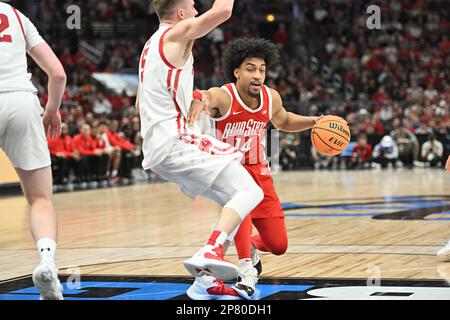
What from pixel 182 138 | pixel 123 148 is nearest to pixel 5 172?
pixel 123 148

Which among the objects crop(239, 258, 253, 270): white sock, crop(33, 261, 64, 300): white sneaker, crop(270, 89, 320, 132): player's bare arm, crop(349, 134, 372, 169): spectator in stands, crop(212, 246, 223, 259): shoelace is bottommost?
crop(349, 134, 372, 169): spectator in stands

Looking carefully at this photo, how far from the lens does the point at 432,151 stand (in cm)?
1992

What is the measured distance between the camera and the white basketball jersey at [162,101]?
4809 mm

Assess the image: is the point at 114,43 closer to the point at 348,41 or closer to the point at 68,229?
the point at 348,41

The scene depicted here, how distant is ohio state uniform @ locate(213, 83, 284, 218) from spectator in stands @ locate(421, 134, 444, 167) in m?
14.5

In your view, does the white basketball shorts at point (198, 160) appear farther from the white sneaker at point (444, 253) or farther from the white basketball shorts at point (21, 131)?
the white sneaker at point (444, 253)

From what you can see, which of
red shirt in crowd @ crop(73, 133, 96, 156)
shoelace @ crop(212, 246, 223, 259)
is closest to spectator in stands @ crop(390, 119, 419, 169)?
red shirt in crowd @ crop(73, 133, 96, 156)

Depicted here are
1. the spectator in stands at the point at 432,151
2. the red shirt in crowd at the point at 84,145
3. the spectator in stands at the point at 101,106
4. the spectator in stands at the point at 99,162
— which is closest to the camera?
the red shirt in crowd at the point at 84,145

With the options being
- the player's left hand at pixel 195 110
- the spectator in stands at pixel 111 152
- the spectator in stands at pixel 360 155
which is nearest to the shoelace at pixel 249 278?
the player's left hand at pixel 195 110

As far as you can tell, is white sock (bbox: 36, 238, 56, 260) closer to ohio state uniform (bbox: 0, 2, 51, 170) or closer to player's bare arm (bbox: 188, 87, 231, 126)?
ohio state uniform (bbox: 0, 2, 51, 170)

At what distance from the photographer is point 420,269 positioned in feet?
19.7

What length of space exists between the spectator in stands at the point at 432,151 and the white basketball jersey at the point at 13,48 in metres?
16.2

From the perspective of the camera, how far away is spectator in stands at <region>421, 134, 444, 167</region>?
19844 mm
